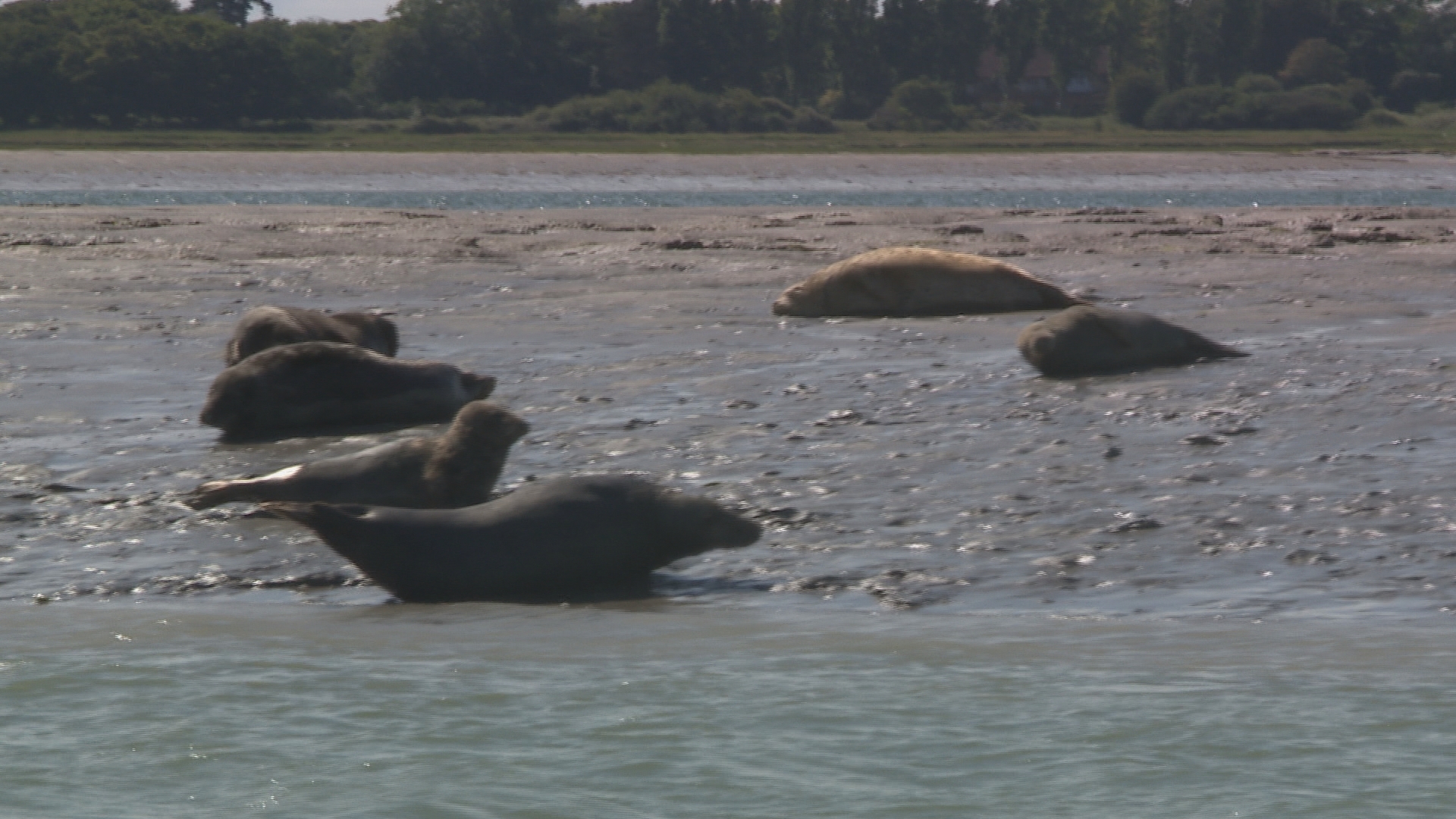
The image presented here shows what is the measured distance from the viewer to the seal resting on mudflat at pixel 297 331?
696cm

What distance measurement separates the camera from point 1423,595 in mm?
4035

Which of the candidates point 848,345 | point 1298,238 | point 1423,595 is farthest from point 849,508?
point 1298,238

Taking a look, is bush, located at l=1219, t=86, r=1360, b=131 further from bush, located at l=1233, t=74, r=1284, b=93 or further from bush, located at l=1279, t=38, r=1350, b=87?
bush, located at l=1279, t=38, r=1350, b=87

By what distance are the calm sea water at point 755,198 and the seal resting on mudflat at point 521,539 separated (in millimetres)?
23965

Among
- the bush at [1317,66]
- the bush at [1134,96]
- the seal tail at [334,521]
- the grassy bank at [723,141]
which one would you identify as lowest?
the grassy bank at [723,141]

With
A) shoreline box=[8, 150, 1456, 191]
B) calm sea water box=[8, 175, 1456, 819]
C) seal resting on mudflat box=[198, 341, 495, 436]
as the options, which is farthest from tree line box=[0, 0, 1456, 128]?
calm sea water box=[8, 175, 1456, 819]

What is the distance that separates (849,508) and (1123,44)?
263 feet

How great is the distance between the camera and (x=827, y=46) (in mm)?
80062

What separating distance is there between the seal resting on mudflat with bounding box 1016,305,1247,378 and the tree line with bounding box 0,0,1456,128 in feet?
204

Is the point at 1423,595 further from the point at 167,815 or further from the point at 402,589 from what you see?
the point at 167,815

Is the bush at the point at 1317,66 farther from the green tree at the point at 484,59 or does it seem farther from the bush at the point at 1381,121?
the green tree at the point at 484,59

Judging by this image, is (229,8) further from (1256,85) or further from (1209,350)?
(1209,350)

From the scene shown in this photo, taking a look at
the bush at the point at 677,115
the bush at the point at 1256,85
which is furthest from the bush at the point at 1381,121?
the bush at the point at 677,115

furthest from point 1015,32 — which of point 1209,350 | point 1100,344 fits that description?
point 1100,344
